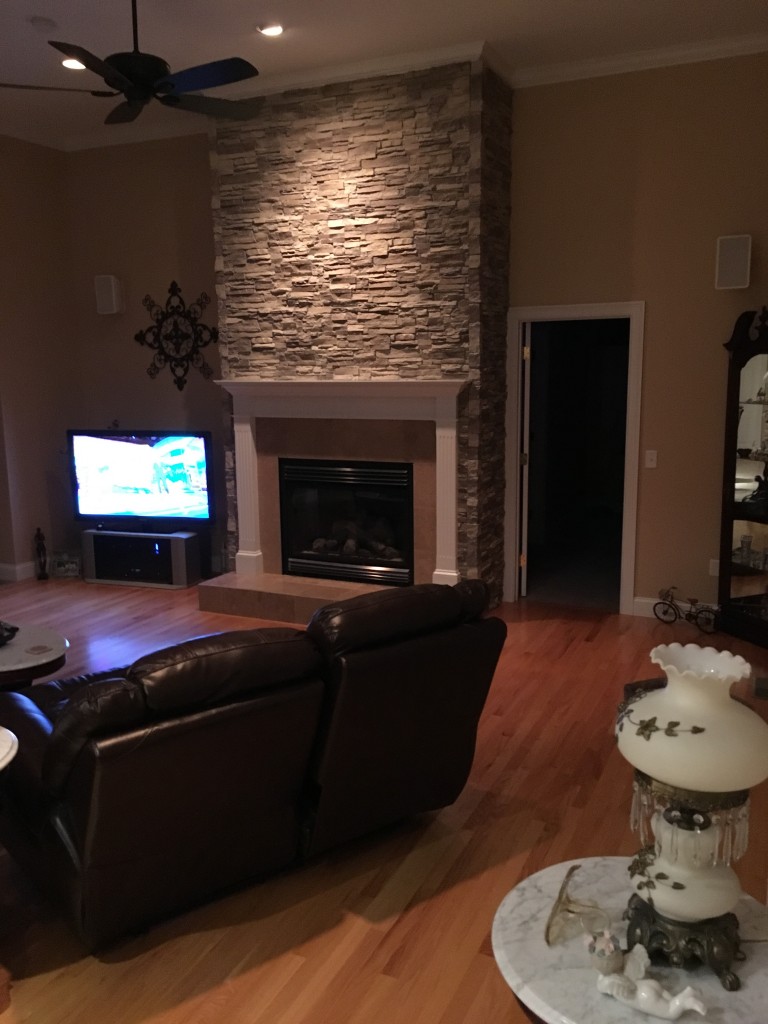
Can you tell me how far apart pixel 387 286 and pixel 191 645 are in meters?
3.64

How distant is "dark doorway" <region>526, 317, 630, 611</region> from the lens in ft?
21.4

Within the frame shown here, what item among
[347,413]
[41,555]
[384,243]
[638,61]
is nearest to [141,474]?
[41,555]

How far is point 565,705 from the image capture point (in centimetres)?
415

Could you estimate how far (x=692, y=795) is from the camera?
1.51 m

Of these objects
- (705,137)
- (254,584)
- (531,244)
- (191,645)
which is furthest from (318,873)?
(705,137)

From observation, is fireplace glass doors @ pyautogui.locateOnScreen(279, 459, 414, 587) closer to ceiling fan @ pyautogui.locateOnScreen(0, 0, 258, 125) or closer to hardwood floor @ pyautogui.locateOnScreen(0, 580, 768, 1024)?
hardwood floor @ pyautogui.locateOnScreen(0, 580, 768, 1024)

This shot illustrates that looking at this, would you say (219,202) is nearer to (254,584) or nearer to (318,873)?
(254,584)

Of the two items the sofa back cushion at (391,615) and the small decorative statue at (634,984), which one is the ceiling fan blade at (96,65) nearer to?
the sofa back cushion at (391,615)

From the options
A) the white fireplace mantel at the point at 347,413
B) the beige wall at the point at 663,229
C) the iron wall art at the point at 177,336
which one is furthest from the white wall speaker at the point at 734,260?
the iron wall art at the point at 177,336

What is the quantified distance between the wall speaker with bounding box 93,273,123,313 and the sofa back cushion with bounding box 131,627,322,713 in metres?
5.22

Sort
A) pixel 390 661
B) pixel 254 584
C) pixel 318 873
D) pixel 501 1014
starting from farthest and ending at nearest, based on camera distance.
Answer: pixel 254 584 < pixel 318 873 < pixel 390 661 < pixel 501 1014

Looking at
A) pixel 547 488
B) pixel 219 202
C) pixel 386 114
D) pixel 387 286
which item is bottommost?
pixel 547 488

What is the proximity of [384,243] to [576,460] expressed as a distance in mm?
4071

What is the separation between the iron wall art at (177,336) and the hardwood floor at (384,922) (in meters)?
4.02
